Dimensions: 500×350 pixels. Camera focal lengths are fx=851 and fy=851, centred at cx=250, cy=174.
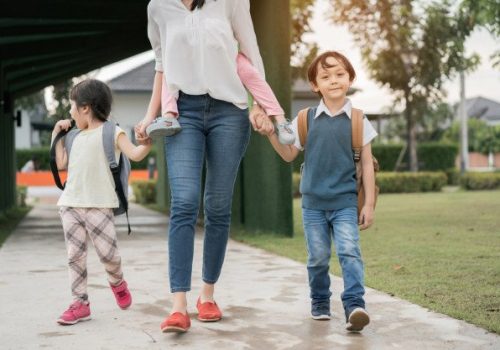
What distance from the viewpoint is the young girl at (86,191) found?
4566 millimetres

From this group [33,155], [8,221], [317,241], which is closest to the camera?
[317,241]

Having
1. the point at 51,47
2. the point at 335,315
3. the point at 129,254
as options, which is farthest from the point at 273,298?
the point at 51,47

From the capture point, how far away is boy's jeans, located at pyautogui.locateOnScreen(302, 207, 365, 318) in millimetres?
4133

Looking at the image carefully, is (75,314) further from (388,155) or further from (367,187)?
(388,155)

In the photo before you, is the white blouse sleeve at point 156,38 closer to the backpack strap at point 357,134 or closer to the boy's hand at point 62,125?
the boy's hand at point 62,125

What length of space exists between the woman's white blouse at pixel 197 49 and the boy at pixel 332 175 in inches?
15.5

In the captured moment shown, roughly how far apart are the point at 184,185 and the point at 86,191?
0.68 meters

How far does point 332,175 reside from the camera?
4.25 m

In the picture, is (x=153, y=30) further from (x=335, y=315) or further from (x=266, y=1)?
(x=266, y=1)

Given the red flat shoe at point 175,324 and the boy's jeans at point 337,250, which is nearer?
the red flat shoe at point 175,324

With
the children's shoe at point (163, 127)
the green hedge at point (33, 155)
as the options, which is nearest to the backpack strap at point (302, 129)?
the children's shoe at point (163, 127)

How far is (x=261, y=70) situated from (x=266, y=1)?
5.51 m

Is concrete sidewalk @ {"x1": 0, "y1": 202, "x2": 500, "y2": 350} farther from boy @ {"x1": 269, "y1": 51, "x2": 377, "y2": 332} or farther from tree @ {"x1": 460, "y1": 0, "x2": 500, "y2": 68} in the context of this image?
tree @ {"x1": 460, "y1": 0, "x2": 500, "y2": 68}

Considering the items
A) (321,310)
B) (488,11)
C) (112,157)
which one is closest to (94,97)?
(112,157)
